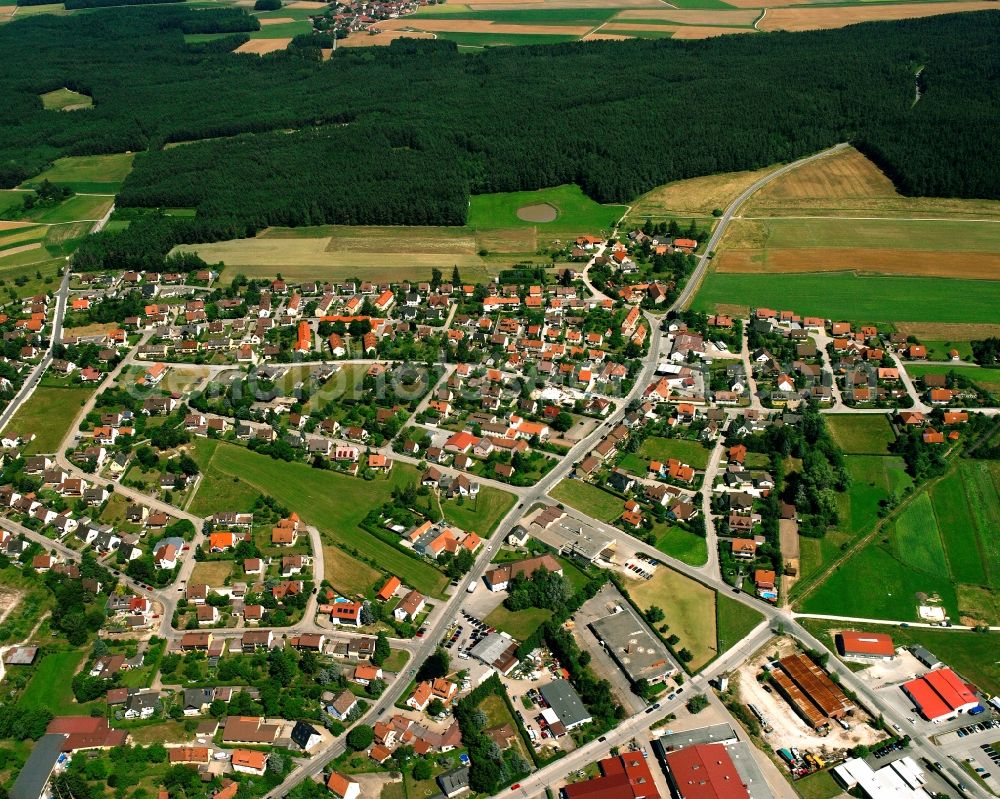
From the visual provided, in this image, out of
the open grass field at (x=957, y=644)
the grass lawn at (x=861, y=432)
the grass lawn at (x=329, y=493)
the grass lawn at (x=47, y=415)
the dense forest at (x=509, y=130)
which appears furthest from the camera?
the dense forest at (x=509, y=130)

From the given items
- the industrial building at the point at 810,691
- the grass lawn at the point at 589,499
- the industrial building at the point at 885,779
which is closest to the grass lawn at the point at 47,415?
the grass lawn at the point at 589,499

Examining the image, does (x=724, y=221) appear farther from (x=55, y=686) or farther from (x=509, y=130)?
(x=55, y=686)

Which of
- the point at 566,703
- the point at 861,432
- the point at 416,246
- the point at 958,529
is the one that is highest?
the point at 416,246

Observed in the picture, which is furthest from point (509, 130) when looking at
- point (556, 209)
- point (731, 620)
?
point (731, 620)

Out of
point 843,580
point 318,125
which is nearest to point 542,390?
point 843,580

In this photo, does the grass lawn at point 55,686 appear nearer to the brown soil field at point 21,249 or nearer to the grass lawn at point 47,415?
the grass lawn at point 47,415
